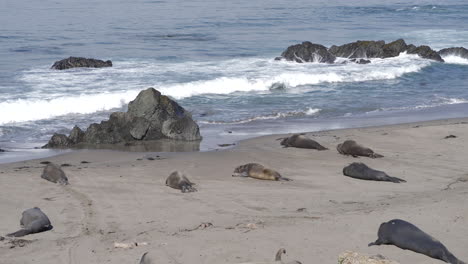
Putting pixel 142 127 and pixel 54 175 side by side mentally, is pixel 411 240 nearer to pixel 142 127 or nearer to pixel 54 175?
pixel 54 175

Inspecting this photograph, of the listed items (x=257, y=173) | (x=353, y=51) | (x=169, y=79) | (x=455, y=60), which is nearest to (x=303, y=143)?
(x=257, y=173)

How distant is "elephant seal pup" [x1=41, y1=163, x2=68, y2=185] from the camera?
36.6 ft

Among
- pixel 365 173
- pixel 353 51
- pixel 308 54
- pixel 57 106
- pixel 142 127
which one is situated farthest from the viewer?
pixel 353 51

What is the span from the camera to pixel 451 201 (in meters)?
→ 9.64

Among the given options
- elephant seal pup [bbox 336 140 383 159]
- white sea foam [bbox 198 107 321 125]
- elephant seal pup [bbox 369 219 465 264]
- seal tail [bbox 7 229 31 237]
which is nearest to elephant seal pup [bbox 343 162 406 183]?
elephant seal pup [bbox 336 140 383 159]

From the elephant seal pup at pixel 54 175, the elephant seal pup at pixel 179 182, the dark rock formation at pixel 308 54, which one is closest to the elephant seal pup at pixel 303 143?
the elephant seal pup at pixel 179 182

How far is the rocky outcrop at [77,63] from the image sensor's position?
26.3 m

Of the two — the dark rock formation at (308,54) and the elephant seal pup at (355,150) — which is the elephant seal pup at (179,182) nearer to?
the elephant seal pup at (355,150)

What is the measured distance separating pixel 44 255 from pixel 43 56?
22.4 meters

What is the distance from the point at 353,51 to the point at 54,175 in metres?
21.0

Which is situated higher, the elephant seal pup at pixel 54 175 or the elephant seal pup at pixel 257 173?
the elephant seal pup at pixel 54 175

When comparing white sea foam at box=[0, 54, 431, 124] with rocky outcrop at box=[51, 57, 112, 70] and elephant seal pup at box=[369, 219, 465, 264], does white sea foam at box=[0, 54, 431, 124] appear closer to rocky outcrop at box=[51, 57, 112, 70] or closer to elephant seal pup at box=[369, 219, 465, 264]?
rocky outcrop at box=[51, 57, 112, 70]

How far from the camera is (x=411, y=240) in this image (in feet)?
24.7

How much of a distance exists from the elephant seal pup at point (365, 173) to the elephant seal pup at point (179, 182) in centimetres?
258
